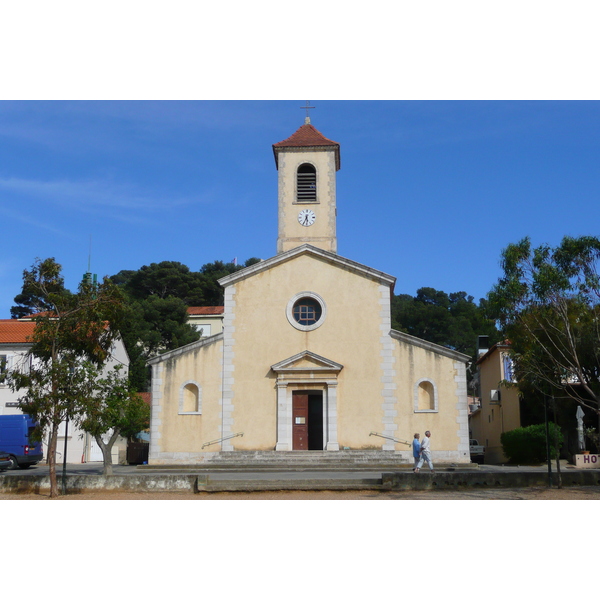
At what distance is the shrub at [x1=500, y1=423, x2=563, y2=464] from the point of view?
28.2 metres

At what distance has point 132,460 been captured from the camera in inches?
1216

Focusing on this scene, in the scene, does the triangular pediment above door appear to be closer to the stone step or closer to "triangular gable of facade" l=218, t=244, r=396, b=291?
the stone step

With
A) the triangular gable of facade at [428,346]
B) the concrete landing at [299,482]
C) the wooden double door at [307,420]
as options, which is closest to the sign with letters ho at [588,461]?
the triangular gable of facade at [428,346]

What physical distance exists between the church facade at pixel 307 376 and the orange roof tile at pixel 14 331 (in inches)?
477

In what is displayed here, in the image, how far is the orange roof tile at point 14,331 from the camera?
114 ft

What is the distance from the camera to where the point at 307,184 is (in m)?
30.5

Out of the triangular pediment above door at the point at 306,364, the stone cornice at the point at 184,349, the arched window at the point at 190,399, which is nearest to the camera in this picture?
the triangular pediment above door at the point at 306,364

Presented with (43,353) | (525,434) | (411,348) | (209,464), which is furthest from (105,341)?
(525,434)

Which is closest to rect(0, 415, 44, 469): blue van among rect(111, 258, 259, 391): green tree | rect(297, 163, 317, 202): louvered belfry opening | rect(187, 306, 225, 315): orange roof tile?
rect(111, 258, 259, 391): green tree

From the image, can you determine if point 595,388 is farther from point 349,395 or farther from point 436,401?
point 349,395

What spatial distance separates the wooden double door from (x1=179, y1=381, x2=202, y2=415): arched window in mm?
3793

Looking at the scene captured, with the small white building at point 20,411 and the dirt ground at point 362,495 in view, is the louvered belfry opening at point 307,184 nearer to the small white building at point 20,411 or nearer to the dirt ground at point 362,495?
the small white building at point 20,411

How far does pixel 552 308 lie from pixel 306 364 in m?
11.1

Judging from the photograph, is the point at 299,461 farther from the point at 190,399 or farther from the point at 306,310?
the point at 306,310
